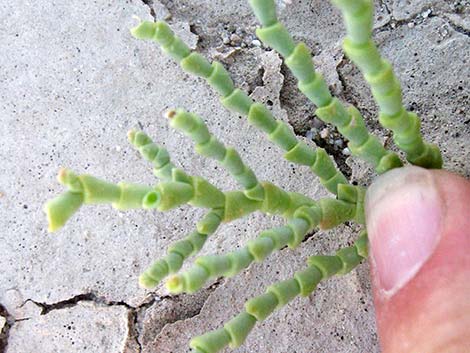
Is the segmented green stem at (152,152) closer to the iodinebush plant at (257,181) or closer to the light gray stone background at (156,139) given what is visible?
the iodinebush plant at (257,181)

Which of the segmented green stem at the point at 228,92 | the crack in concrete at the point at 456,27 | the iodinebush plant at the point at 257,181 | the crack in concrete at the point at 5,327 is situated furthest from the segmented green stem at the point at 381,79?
the crack in concrete at the point at 5,327

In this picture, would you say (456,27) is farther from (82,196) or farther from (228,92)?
(82,196)

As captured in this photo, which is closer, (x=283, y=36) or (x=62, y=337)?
(x=283, y=36)

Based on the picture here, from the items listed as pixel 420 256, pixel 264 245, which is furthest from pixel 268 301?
pixel 420 256

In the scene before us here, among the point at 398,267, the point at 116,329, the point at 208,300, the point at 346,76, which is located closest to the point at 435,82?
the point at 346,76

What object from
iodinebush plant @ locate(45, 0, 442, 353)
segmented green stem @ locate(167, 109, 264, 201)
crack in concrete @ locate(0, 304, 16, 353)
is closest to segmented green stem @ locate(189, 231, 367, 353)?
iodinebush plant @ locate(45, 0, 442, 353)

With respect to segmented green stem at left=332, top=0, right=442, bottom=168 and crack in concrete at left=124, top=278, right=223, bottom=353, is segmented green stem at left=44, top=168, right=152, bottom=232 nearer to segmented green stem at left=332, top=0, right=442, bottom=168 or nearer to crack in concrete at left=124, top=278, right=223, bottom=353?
segmented green stem at left=332, top=0, right=442, bottom=168

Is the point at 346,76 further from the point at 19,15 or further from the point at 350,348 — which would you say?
the point at 19,15
